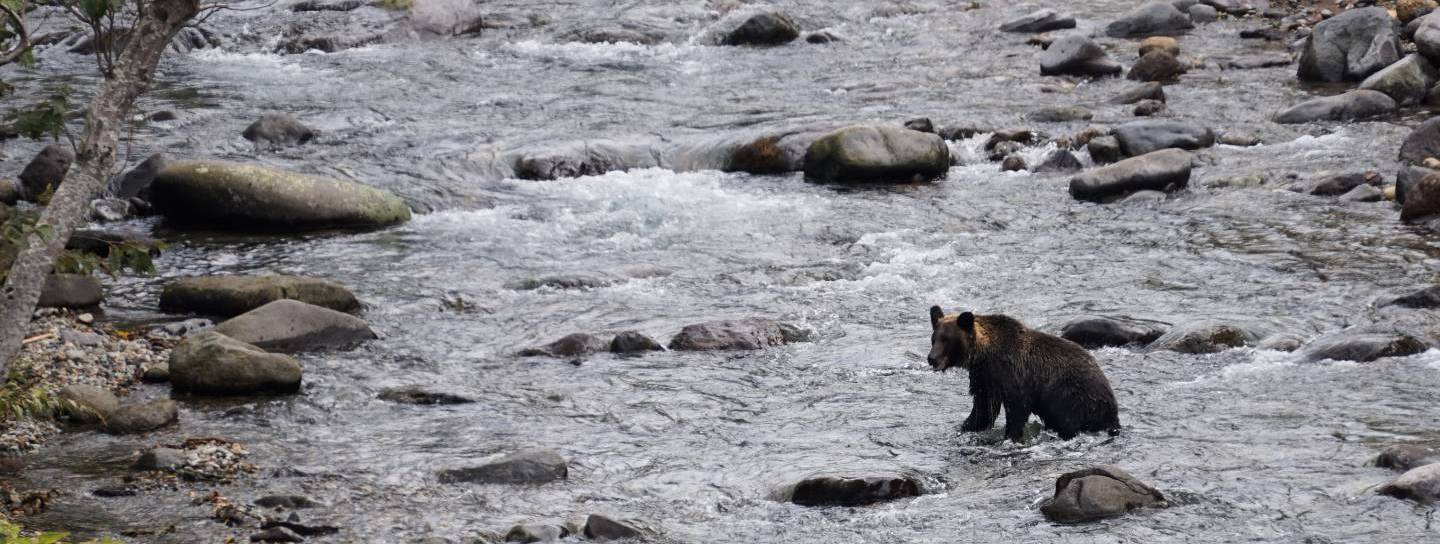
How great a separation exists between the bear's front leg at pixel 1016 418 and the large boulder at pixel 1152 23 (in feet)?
56.8

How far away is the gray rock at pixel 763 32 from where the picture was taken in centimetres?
2572

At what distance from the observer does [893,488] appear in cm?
843

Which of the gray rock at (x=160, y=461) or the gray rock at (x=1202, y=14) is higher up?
the gray rock at (x=1202, y=14)

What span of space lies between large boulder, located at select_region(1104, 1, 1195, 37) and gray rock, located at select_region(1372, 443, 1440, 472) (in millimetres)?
17839

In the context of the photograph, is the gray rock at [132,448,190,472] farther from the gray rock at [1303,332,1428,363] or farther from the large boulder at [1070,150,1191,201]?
the large boulder at [1070,150,1191,201]

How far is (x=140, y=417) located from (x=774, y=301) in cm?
557

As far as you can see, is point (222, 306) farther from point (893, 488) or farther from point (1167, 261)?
point (1167, 261)

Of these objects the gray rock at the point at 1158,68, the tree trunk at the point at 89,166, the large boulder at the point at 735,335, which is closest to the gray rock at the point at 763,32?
the gray rock at the point at 1158,68

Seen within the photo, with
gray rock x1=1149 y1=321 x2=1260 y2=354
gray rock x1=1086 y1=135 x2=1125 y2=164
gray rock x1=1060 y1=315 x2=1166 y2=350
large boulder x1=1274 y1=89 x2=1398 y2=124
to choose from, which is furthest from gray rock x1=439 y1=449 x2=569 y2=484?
large boulder x1=1274 y1=89 x2=1398 y2=124

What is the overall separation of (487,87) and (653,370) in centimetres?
1251

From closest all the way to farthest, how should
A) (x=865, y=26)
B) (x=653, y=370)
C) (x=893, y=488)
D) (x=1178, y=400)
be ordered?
(x=893, y=488) < (x=1178, y=400) < (x=653, y=370) < (x=865, y=26)

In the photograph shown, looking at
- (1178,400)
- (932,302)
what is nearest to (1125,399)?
(1178,400)

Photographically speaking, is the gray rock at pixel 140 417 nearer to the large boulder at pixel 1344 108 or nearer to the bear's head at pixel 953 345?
the bear's head at pixel 953 345

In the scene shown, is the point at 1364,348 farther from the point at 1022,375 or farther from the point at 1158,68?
the point at 1158,68
